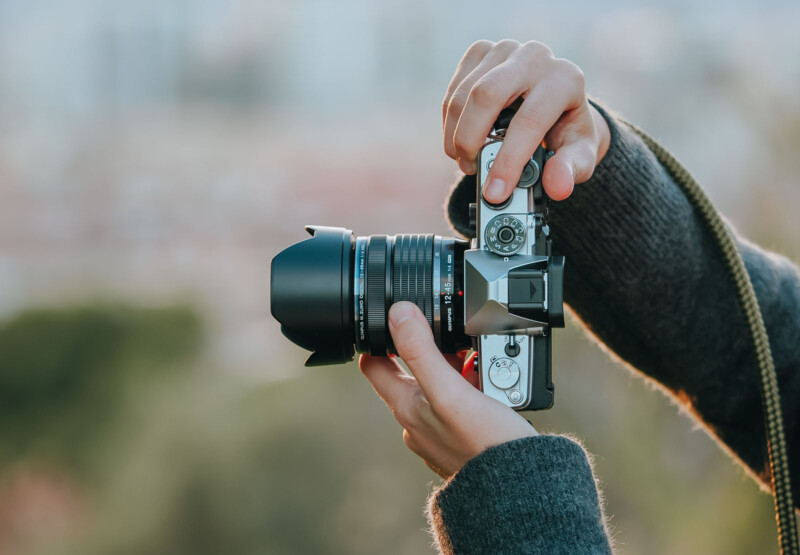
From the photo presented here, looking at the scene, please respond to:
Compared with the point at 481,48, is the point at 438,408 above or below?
below

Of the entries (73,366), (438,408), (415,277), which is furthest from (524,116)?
(73,366)

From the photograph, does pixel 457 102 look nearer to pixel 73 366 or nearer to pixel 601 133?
pixel 601 133

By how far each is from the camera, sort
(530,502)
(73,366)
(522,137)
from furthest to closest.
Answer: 1. (73,366)
2. (522,137)
3. (530,502)

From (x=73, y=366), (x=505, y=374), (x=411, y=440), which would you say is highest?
(x=505, y=374)

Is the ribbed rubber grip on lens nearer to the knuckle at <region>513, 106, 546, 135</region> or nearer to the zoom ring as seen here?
the zoom ring

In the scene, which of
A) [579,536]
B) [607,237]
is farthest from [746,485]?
[579,536]

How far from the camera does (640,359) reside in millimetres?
1056

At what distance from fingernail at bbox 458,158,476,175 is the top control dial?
8cm

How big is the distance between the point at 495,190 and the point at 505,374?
8.4 inches

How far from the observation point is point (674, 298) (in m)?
1.00

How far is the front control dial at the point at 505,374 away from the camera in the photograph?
827mm

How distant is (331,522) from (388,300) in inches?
75.0

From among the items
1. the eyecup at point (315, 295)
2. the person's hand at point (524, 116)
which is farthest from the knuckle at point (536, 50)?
the eyecup at point (315, 295)

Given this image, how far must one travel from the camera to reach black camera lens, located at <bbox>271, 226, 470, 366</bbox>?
88 centimetres
